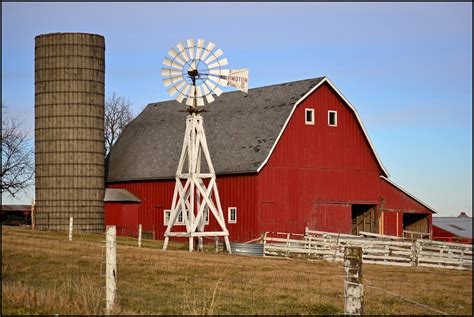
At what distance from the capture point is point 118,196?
46.2 m

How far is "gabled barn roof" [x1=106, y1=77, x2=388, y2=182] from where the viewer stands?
1613 inches

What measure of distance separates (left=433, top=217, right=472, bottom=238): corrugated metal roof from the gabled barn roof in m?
24.7

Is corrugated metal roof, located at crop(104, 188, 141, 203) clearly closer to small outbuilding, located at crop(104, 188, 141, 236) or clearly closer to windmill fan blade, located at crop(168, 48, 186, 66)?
small outbuilding, located at crop(104, 188, 141, 236)

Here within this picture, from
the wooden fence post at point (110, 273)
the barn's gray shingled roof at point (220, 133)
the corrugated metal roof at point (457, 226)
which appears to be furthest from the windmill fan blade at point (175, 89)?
the corrugated metal roof at point (457, 226)

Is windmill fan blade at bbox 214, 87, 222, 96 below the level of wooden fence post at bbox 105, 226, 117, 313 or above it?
above

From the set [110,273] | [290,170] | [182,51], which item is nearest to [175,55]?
[182,51]

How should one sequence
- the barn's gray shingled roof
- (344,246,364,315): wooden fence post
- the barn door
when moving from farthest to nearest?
1. the barn door
2. the barn's gray shingled roof
3. (344,246,364,315): wooden fence post

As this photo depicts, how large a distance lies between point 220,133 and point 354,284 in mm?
31612

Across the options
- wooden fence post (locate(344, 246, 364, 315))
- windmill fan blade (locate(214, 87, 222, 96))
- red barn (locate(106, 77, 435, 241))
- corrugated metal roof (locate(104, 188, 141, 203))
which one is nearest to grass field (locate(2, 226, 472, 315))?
wooden fence post (locate(344, 246, 364, 315))

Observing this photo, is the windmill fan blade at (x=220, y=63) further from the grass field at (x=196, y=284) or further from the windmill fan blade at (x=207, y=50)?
the grass field at (x=196, y=284)

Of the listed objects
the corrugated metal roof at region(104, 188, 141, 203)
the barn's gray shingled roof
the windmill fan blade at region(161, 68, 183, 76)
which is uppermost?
the windmill fan blade at region(161, 68, 183, 76)

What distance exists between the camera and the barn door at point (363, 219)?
44.3 m

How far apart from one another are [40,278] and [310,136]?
23638 millimetres

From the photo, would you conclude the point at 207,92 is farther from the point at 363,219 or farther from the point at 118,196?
the point at 363,219
